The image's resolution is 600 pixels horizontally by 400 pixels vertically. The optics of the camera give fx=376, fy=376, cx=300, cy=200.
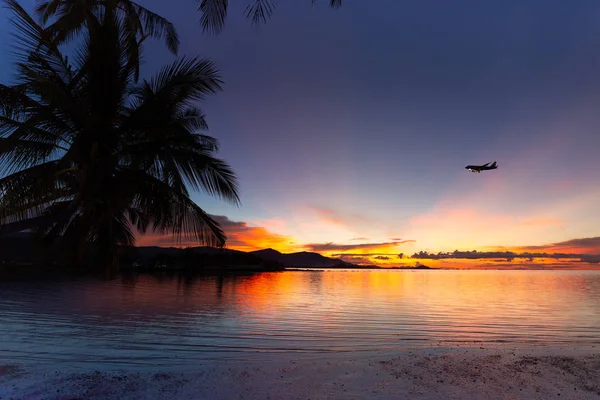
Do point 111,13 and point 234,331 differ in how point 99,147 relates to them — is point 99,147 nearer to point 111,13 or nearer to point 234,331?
point 111,13

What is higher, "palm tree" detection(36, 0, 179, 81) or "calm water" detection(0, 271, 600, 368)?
"palm tree" detection(36, 0, 179, 81)

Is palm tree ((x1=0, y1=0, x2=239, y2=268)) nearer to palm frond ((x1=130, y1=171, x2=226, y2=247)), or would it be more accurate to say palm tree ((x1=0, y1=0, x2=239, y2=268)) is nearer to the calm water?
palm frond ((x1=130, y1=171, x2=226, y2=247))

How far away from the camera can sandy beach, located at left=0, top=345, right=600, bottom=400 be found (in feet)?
19.7

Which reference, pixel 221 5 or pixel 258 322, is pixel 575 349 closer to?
pixel 258 322

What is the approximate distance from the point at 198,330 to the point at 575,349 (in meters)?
12.0

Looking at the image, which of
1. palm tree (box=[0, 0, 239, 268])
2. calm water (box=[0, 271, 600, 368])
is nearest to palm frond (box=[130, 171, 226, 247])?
palm tree (box=[0, 0, 239, 268])

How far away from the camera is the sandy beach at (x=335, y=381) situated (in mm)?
6004

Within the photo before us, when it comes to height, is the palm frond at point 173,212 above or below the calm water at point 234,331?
above

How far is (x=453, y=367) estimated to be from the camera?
7965mm

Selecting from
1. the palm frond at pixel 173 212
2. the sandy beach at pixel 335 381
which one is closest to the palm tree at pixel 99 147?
the palm frond at pixel 173 212

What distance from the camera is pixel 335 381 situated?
22.7 feet

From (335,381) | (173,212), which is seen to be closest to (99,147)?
(173,212)

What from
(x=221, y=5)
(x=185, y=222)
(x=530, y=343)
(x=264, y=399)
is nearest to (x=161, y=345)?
(x=185, y=222)

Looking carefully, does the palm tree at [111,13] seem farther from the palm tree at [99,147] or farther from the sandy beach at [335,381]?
the sandy beach at [335,381]
